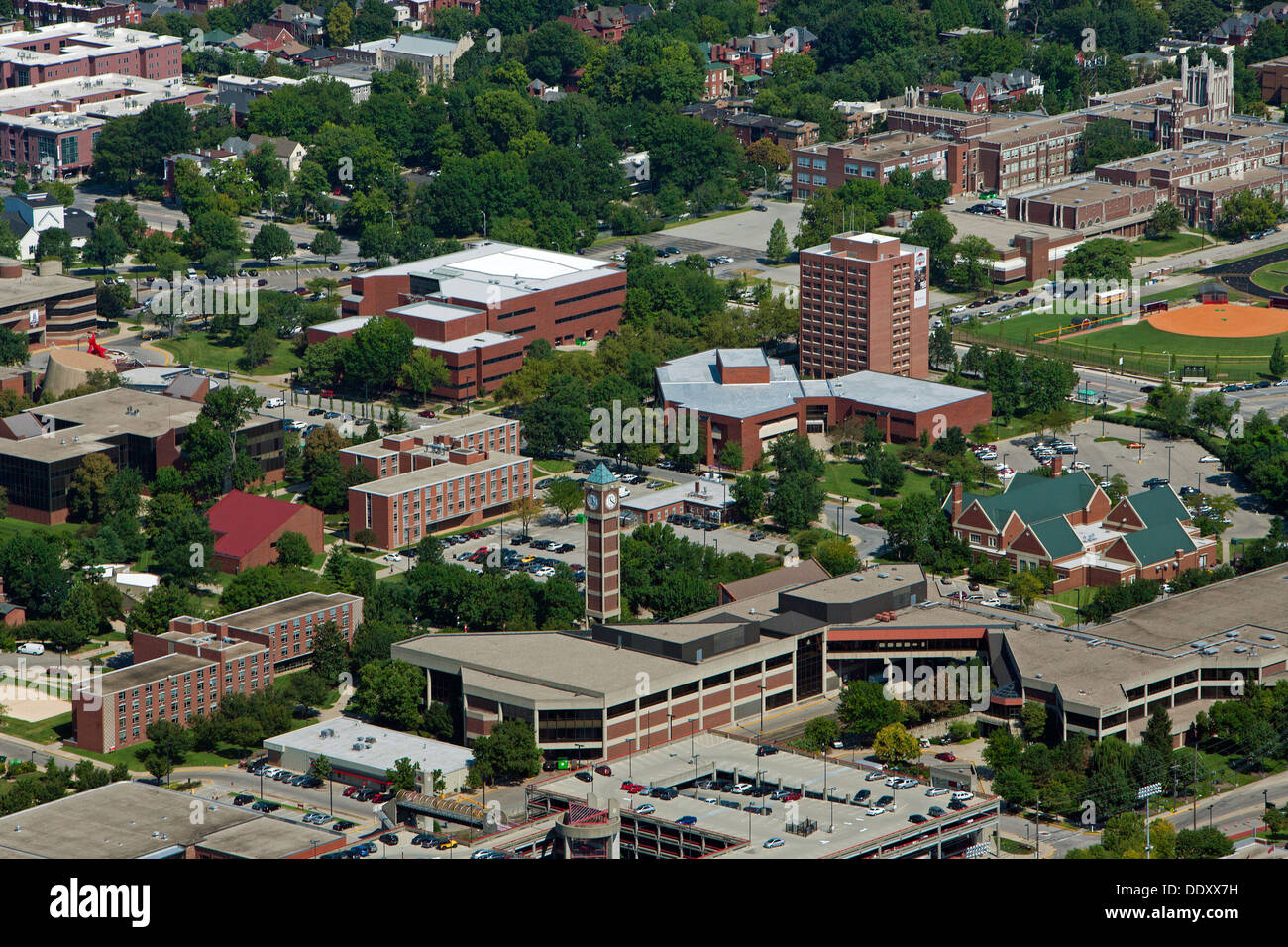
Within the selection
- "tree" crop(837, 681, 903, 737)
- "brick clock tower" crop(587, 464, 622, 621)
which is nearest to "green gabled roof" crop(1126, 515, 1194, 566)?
"tree" crop(837, 681, 903, 737)

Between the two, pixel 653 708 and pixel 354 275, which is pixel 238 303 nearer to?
pixel 354 275

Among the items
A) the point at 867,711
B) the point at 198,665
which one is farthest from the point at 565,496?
the point at 867,711

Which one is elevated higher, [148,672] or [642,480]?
[148,672]

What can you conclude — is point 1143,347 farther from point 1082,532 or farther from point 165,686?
point 165,686

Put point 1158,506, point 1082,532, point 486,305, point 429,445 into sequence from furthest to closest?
point 486,305 → point 429,445 → point 1158,506 → point 1082,532

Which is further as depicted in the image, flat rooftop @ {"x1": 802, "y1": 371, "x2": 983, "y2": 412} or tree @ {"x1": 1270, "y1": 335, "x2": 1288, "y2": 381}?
tree @ {"x1": 1270, "y1": 335, "x2": 1288, "y2": 381}

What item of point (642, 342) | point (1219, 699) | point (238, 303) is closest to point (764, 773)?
point (1219, 699)

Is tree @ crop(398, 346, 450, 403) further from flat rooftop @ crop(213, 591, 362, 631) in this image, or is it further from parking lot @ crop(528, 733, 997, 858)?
parking lot @ crop(528, 733, 997, 858)

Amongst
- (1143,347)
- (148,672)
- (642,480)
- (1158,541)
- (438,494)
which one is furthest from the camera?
(1143,347)
